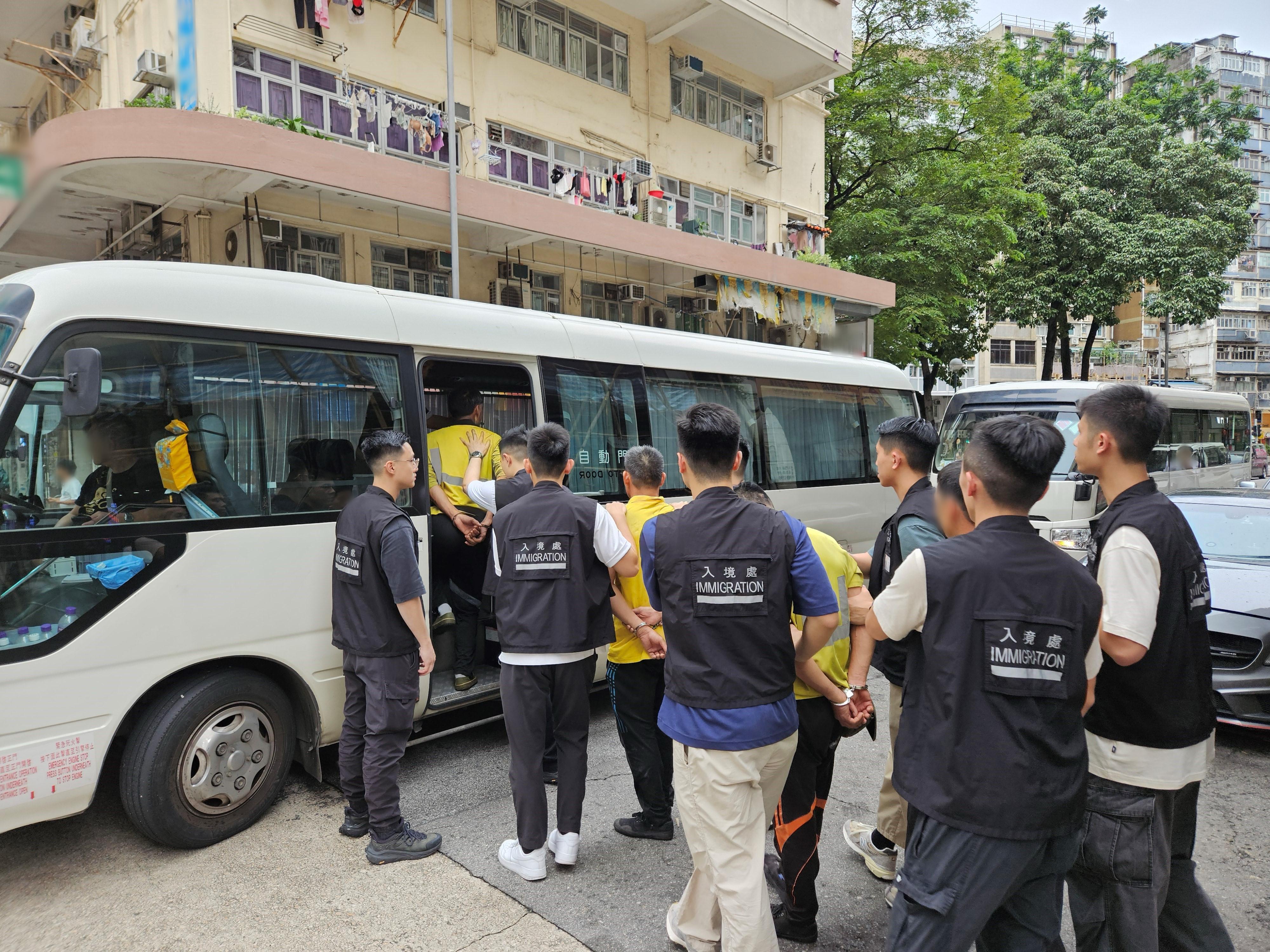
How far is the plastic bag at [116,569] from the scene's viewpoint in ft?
11.7

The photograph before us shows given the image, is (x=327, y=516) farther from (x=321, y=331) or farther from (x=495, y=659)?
(x=495, y=659)

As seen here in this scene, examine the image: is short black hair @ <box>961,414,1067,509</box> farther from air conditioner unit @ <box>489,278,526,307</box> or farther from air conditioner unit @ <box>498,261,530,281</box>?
air conditioner unit @ <box>498,261,530,281</box>

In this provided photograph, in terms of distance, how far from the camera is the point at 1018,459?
225 centimetres

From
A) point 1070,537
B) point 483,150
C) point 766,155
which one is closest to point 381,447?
point 1070,537

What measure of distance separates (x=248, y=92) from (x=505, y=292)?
4292mm

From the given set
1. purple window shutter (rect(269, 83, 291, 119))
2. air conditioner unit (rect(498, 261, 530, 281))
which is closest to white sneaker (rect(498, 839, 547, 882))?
purple window shutter (rect(269, 83, 291, 119))

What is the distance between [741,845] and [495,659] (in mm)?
3214

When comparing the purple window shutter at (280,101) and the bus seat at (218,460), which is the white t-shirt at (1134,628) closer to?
the bus seat at (218,460)

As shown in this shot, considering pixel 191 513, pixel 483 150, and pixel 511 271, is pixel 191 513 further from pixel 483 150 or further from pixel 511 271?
pixel 483 150

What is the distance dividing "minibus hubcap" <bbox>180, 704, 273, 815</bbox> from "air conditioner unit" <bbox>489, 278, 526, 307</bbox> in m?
9.52

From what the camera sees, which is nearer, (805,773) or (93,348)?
(805,773)

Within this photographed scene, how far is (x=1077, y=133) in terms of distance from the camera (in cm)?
2355

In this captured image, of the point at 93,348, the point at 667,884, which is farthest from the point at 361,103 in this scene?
the point at 667,884

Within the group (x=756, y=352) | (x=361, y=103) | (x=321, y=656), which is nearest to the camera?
(x=321, y=656)
